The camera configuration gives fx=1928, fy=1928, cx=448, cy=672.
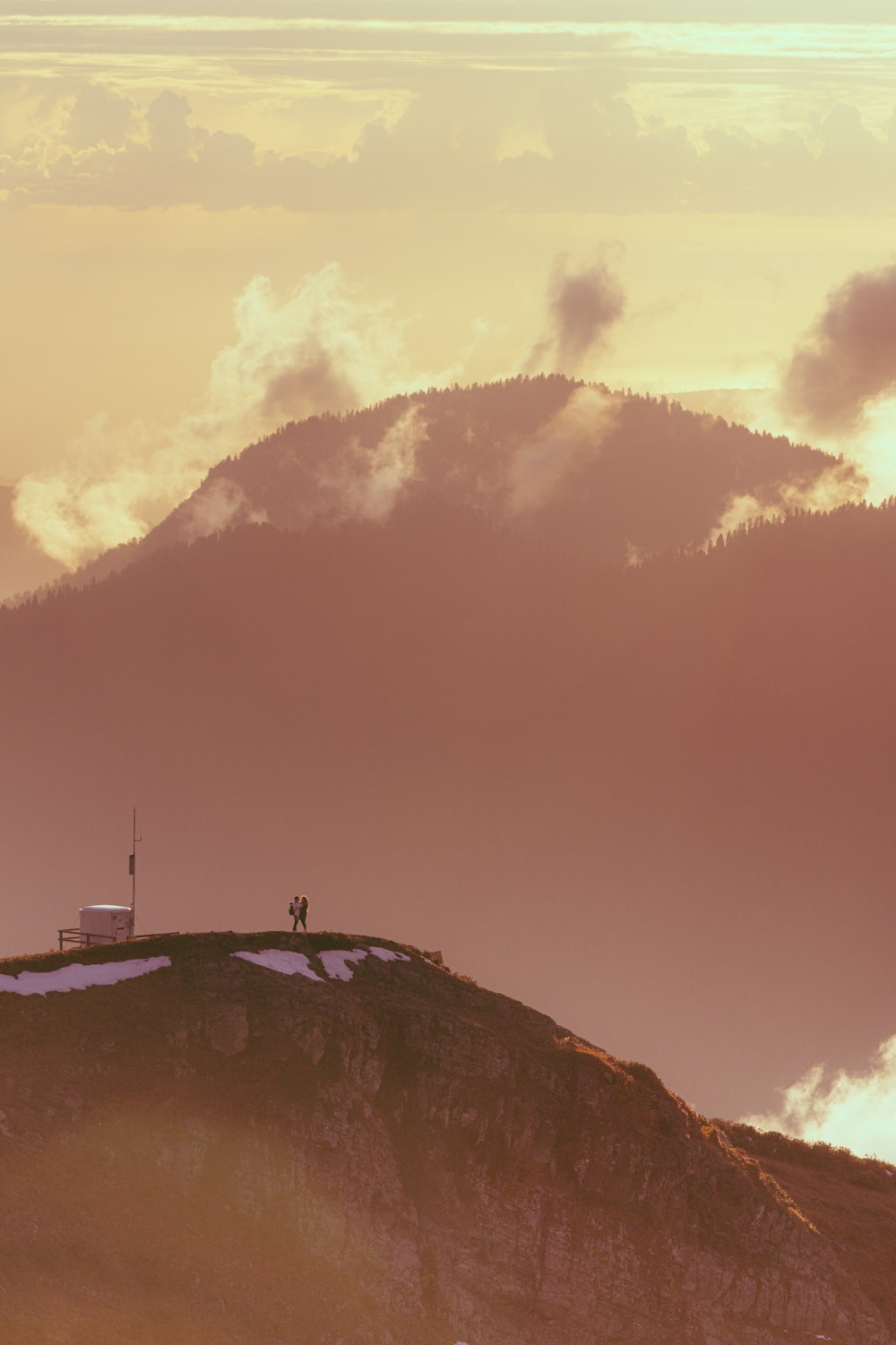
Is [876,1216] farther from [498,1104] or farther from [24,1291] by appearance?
[24,1291]

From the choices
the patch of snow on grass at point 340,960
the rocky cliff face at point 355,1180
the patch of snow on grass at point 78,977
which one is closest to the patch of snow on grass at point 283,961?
the rocky cliff face at point 355,1180

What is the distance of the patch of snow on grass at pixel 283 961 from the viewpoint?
9481 cm

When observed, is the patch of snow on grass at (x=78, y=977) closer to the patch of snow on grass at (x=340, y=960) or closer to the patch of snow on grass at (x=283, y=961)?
the patch of snow on grass at (x=283, y=961)

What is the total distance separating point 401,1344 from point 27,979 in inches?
954

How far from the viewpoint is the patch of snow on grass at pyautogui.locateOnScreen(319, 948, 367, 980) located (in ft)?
319

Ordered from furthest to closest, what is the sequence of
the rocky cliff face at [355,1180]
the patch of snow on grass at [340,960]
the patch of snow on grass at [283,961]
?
the patch of snow on grass at [340,960] < the patch of snow on grass at [283,961] < the rocky cliff face at [355,1180]

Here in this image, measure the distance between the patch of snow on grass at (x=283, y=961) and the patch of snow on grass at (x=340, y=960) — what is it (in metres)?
1.09

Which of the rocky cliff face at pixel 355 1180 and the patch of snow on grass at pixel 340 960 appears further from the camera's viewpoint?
the patch of snow on grass at pixel 340 960

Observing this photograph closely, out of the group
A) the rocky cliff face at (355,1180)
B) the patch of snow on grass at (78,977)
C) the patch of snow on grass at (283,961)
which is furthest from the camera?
the patch of snow on grass at (283,961)

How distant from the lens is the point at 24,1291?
72062 millimetres

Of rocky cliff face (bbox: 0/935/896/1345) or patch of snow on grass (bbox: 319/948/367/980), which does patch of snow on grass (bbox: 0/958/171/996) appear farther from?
patch of snow on grass (bbox: 319/948/367/980)

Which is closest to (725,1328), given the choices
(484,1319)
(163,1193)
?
(484,1319)

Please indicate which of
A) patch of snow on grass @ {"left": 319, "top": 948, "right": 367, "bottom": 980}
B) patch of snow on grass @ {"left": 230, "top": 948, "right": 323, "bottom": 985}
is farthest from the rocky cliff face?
patch of snow on grass @ {"left": 319, "top": 948, "right": 367, "bottom": 980}

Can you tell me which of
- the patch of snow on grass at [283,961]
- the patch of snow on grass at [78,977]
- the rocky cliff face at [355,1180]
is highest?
the patch of snow on grass at [283,961]
